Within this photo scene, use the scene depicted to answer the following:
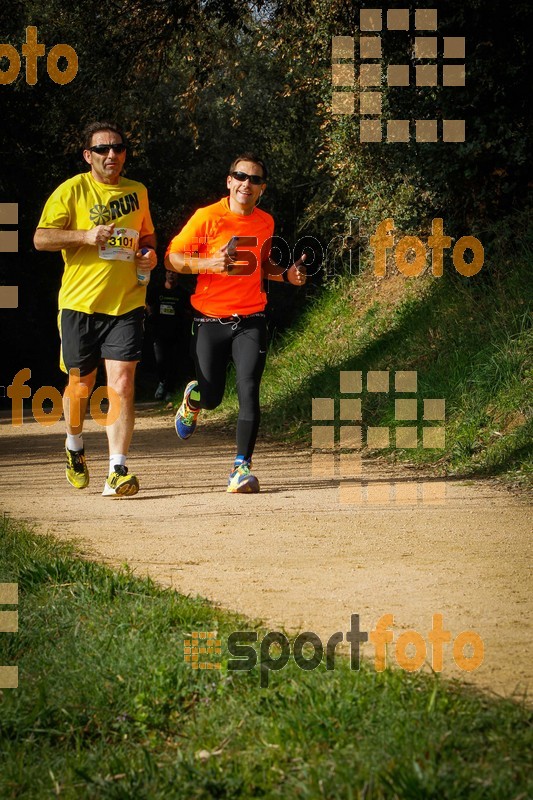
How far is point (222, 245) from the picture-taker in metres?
8.37

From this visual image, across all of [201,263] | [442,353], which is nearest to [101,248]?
[201,263]

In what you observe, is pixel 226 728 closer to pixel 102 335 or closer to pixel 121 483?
pixel 121 483

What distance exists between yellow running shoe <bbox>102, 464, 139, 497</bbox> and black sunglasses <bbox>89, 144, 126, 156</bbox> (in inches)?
80.9

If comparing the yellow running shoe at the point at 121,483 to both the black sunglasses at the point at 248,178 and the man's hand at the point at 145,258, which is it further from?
the black sunglasses at the point at 248,178

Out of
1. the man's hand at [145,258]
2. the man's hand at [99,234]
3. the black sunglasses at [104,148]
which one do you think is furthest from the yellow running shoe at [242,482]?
the black sunglasses at [104,148]

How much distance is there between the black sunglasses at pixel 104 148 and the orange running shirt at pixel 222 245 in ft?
2.77

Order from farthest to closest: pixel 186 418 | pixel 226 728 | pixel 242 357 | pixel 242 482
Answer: pixel 186 418, pixel 242 357, pixel 242 482, pixel 226 728

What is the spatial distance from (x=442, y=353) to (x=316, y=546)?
603cm

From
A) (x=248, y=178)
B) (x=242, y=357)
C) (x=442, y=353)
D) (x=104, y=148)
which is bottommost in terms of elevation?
(x=442, y=353)

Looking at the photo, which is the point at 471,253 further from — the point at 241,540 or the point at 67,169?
the point at 67,169

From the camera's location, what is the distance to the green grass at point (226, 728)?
2.96 meters

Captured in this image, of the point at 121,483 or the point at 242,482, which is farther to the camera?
the point at 242,482

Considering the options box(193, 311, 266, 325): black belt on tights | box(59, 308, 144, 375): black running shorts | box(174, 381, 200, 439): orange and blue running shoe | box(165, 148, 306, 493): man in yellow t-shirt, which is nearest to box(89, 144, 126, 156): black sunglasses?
box(165, 148, 306, 493): man in yellow t-shirt

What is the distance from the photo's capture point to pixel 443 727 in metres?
3.19
